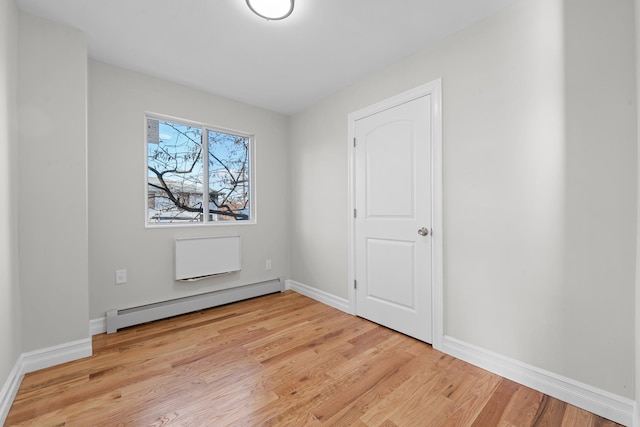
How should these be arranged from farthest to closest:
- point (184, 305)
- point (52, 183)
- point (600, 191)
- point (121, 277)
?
point (184, 305) → point (121, 277) → point (52, 183) → point (600, 191)

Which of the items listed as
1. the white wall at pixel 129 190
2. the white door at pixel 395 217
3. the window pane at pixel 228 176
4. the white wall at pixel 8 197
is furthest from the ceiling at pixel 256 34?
the window pane at pixel 228 176

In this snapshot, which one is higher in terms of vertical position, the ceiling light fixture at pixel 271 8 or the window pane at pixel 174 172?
the ceiling light fixture at pixel 271 8

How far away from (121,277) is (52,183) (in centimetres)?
100

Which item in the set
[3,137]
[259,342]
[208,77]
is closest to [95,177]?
[3,137]

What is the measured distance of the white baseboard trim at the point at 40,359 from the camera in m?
1.49

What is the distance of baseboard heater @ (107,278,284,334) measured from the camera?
2.40 m

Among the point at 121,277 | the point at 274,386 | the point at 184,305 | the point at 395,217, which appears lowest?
the point at 274,386

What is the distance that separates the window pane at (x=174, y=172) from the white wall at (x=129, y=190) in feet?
0.43

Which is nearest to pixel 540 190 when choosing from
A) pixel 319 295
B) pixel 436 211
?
pixel 436 211

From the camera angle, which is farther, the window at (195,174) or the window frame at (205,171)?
the window at (195,174)

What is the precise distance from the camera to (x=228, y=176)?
3279mm

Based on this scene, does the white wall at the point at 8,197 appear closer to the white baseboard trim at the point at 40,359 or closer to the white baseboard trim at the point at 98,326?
the white baseboard trim at the point at 40,359

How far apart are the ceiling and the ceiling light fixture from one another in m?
0.06

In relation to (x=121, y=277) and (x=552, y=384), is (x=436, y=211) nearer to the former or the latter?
(x=552, y=384)
